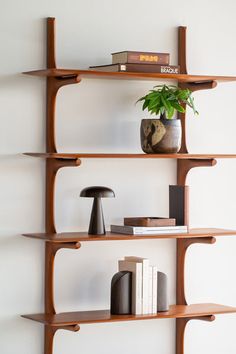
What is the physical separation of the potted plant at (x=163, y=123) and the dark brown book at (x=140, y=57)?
11 centimetres

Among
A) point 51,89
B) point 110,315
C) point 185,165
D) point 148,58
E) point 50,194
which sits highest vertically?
point 148,58

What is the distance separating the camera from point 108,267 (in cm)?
344

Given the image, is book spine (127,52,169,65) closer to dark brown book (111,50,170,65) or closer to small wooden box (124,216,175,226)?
dark brown book (111,50,170,65)

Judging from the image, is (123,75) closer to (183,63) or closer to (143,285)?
(183,63)

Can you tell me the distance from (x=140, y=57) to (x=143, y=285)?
2.94 ft

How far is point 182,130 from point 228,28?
1.72 ft

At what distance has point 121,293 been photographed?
3258mm

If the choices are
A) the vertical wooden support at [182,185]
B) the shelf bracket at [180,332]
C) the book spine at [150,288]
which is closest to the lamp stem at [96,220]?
the book spine at [150,288]

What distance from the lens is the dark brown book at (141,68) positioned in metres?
3.21

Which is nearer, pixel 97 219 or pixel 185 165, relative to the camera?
pixel 97 219

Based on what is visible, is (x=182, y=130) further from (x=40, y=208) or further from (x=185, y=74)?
(x=40, y=208)

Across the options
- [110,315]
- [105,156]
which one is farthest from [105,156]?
[110,315]

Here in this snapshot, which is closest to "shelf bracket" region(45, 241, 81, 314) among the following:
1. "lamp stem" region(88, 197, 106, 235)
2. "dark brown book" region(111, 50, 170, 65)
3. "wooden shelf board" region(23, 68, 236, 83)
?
"lamp stem" region(88, 197, 106, 235)

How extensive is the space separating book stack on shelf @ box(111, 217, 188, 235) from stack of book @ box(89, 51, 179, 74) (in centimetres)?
59
